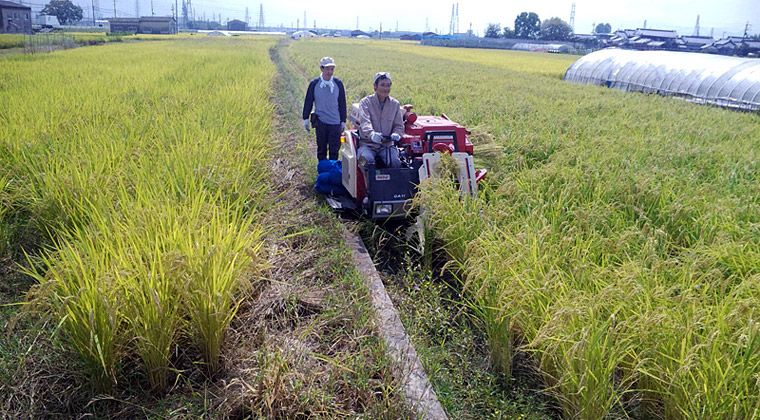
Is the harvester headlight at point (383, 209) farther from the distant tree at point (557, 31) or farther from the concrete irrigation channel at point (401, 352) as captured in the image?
the distant tree at point (557, 31)

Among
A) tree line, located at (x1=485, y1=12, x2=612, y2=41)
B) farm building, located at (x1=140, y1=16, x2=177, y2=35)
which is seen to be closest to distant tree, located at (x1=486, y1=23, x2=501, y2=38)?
Answer: tree line, located at (x1=485, y1=12, x2=612, y2=41)

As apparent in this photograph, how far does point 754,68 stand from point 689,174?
13.0 meters

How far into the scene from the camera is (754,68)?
14.6m

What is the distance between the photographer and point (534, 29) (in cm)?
9169

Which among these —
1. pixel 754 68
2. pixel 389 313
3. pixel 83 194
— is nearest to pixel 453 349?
pixel 389 313

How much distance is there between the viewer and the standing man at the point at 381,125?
16.1 ft

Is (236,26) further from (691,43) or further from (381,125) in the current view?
(381,125)

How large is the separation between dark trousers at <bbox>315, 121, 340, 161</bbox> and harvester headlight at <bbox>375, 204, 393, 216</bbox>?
2.37m

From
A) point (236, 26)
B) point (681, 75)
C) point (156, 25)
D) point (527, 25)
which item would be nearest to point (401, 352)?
point (681, 75)

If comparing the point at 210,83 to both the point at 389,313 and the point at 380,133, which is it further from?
the point at 389,313

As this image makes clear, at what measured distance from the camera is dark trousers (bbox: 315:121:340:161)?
672cm

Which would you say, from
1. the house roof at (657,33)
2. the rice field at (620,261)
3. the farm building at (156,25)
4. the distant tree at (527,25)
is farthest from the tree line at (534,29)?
the rice field at (620,261)

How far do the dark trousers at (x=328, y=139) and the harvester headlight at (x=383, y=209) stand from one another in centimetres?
237

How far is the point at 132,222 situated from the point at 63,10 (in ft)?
352
